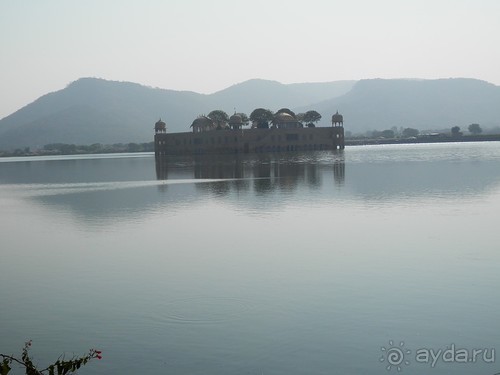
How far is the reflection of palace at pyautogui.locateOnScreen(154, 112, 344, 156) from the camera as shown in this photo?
375ft

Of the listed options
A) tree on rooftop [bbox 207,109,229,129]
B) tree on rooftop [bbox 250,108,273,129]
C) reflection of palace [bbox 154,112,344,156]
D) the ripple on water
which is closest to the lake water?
the ripple on water

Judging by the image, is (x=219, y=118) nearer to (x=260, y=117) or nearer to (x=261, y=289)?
(x=260, y=117)

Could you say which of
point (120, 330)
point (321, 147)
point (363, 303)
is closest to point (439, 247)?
point (363, 303)

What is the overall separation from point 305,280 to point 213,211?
12.1m

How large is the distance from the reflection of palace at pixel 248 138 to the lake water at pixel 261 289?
90.7 metres

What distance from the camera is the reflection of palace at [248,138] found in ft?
375

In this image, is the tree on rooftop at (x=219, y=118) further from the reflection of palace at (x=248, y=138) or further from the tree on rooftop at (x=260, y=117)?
the tree on rooftop at (x=260, y=117)

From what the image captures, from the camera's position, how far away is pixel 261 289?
1160 centimetres

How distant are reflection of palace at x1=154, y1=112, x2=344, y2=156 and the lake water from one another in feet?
297

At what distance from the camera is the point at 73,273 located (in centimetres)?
1383

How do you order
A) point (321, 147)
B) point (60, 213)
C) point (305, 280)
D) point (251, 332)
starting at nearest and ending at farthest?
point (251, 332) < point (305, 280) < point (60, 213) < point (321, 147)

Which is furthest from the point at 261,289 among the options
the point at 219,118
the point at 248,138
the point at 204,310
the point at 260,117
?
the point at 219,118

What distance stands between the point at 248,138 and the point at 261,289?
4081 inches

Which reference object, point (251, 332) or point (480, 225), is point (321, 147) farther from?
point (251, 332)
